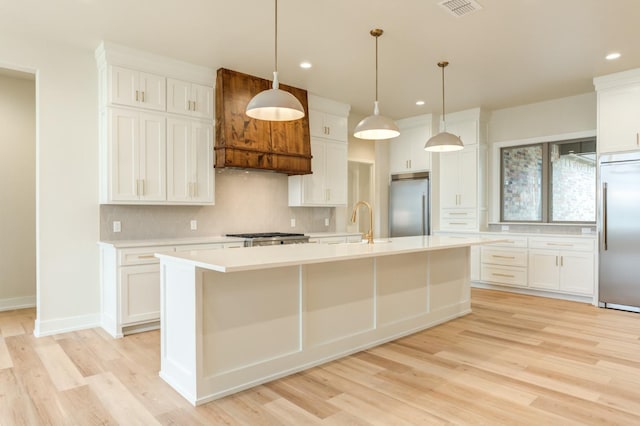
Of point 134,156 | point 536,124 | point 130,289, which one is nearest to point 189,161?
point 134,156

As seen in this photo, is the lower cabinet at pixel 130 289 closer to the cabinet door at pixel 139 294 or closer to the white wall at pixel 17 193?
the cabinet door at pixel 139 294

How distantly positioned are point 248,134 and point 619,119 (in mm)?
4450

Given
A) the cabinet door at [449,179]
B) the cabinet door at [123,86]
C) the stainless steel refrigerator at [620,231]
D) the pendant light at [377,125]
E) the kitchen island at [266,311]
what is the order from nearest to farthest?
the kitchen island at [266,311], the pendant light at [377,125], the cabinet door at [123,86], the stainless steel refrigerator at [620,231], the cabinet door at [449,179]

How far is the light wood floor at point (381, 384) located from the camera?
7.58 ft

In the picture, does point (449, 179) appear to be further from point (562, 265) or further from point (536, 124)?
point (562, 265)

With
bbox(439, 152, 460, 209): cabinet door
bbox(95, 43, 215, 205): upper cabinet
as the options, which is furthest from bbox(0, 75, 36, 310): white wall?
bbox(439, 152, 460, 209): cabinet door

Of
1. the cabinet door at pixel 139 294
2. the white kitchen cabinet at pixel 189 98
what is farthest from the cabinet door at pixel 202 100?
the cabinet door at pixel 139 294

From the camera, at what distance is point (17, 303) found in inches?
195

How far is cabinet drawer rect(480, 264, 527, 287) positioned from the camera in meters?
5.82

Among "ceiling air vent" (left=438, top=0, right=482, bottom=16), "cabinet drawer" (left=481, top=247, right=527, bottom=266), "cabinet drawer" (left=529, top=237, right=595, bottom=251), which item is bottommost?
"cabinet drawer" (left=481, top=247, right=527, bottom=266)

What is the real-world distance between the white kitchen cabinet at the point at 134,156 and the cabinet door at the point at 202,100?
426 millimetres

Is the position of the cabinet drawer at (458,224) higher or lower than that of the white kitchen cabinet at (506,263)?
higher

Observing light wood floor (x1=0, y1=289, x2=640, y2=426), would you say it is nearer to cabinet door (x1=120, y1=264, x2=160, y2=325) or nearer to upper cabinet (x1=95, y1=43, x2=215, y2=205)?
cabinet door (x1=120, y1=264, x2=160, y2=325)

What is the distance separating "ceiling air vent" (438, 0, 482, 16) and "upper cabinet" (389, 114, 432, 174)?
11.3 ft
